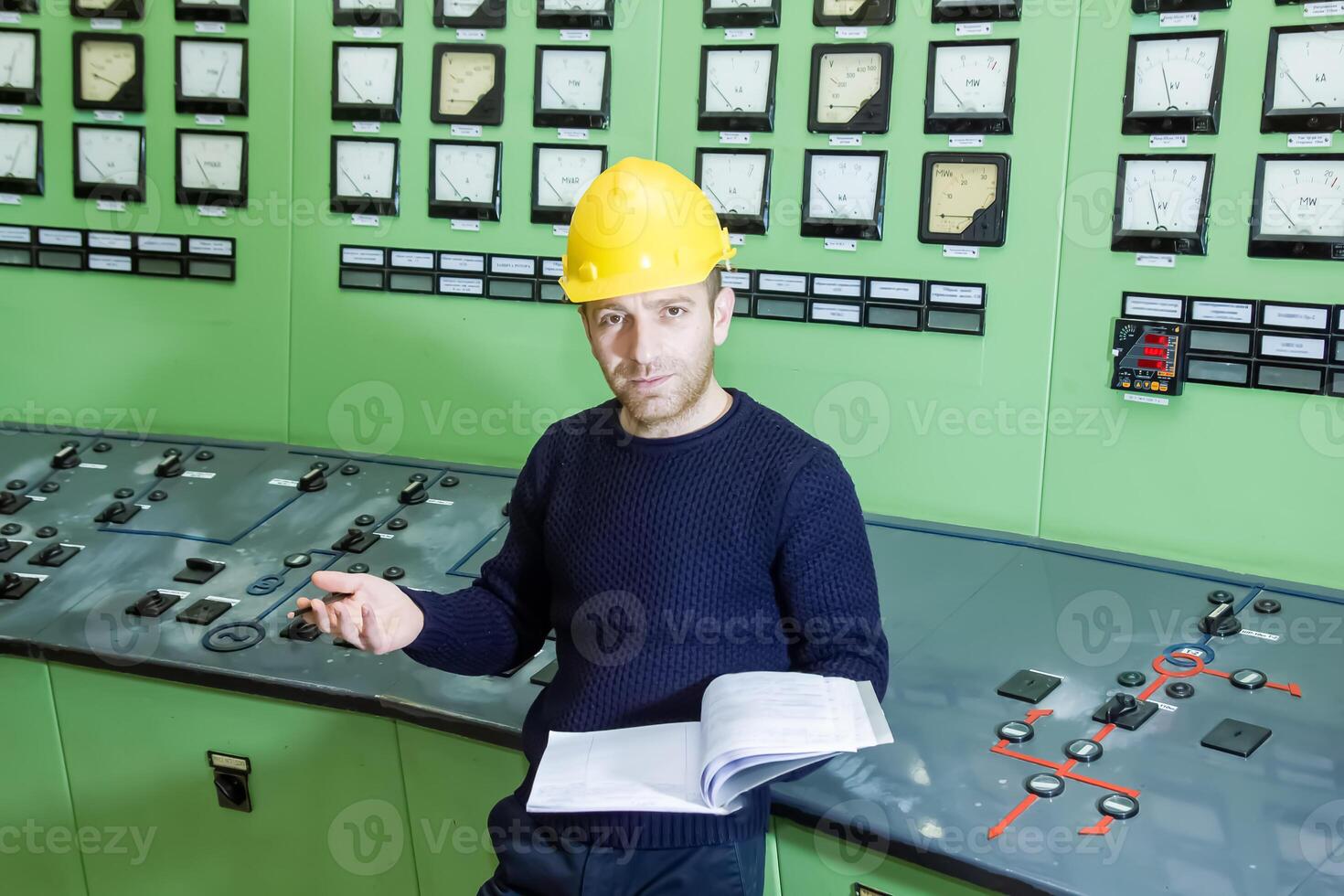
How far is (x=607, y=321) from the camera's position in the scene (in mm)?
1568

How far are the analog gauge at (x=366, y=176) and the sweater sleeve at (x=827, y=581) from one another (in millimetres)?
1328

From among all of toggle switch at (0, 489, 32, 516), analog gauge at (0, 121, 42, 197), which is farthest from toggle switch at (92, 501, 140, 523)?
analog gauge at (0, 121, 42, 197)

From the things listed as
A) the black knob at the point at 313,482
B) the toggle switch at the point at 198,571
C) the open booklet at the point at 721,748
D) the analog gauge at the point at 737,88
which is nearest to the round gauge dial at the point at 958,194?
the analog gauge at the point at 737,88

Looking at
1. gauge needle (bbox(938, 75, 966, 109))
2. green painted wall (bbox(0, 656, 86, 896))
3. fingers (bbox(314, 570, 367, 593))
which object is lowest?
green painted wall (bbox(0, 656, 86, 896))

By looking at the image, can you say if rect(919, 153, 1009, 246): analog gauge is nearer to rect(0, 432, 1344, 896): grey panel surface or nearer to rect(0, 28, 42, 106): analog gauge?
rect(0, 432, 1344, 896): grey panel surface

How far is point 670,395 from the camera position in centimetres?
155

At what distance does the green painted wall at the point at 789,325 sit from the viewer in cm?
197

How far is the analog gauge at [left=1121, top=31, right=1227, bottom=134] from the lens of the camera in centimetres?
193

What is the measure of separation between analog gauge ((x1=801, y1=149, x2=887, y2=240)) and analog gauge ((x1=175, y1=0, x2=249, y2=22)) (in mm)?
1214

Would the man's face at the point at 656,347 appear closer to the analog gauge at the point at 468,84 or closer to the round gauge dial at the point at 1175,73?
the round gauge dial at the point at 1175,73

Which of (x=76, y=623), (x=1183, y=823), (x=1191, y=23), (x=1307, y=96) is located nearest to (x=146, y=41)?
(x=76, y=623)

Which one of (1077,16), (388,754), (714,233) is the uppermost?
(1077,16)

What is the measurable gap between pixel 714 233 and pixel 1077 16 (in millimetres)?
825

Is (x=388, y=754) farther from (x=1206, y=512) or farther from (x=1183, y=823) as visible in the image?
(x=1206, y=512)
